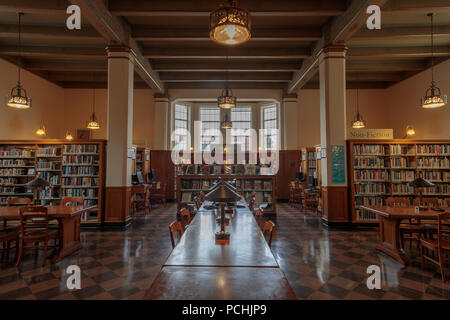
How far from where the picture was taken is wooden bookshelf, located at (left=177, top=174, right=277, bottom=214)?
7.33 meters

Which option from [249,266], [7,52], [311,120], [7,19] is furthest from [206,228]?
[311,120]

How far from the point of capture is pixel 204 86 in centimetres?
1078

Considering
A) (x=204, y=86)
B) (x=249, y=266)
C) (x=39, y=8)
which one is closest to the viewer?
(x=249, y=266)

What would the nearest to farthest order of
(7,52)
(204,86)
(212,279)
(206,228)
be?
(212,279), (206,228), (7,52), (204,86)

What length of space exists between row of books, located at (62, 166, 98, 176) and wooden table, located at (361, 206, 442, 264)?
6.29m

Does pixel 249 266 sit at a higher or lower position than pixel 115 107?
lower

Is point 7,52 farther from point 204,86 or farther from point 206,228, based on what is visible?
point 206,228

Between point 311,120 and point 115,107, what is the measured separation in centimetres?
829

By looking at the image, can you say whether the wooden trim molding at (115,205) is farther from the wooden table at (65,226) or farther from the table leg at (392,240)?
the table leg at (392,240)

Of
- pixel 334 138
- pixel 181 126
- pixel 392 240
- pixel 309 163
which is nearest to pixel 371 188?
pixel 334 138

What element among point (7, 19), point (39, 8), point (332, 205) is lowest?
point (332, 205)

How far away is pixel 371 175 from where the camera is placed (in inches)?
250

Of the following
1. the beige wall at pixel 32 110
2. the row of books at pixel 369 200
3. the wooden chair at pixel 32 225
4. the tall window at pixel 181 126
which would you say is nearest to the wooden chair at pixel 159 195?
the tall window at pixel 181 126

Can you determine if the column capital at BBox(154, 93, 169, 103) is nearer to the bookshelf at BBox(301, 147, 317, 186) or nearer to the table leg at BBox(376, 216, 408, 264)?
the bookshelf at BBox(301, 147, 317, 186)
